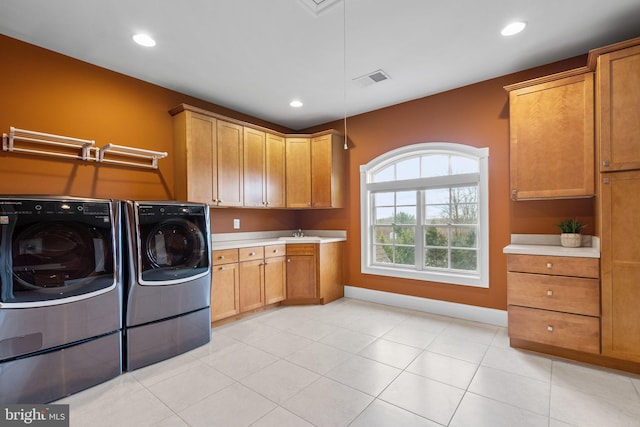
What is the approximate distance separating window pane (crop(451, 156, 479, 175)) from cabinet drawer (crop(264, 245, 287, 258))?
7.88ft

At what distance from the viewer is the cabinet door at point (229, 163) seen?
3613 mm

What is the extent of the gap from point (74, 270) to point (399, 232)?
351 cm

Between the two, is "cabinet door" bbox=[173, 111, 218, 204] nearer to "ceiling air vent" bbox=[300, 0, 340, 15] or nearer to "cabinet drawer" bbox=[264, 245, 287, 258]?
"cabinet drawer" bbox=[264, 245, 287, 258]

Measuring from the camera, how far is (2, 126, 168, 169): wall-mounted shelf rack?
2389 mm

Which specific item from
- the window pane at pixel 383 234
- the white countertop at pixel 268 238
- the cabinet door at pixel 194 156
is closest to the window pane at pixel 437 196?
the window pane at pixel 383 234

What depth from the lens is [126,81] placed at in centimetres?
308

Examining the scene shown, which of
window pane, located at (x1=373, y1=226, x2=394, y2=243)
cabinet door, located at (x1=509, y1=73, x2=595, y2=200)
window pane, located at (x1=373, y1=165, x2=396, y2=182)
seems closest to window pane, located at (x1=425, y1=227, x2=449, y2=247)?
window pane, located at (x1=373, y1=226, x2=394, y2=243)

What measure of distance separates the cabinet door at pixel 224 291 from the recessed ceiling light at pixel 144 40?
221 cm

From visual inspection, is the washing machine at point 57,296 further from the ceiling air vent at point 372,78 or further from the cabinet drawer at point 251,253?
the ceiling air vent at point 372,78

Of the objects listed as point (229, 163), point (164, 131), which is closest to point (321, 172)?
point (229, 163)

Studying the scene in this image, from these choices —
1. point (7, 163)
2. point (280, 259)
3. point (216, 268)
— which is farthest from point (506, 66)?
point (7, 163)

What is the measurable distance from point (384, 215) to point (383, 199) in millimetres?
232

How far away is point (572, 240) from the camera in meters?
2.67

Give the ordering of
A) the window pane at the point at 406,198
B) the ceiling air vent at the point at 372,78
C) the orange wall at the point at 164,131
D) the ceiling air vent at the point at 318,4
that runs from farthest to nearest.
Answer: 1. the window pane at the point at 406,198
2. the ceiling air vent at the point at 372,78
3. the orange wall at the point at 164,131
4. the ceiling air vent at the point at 318,4
